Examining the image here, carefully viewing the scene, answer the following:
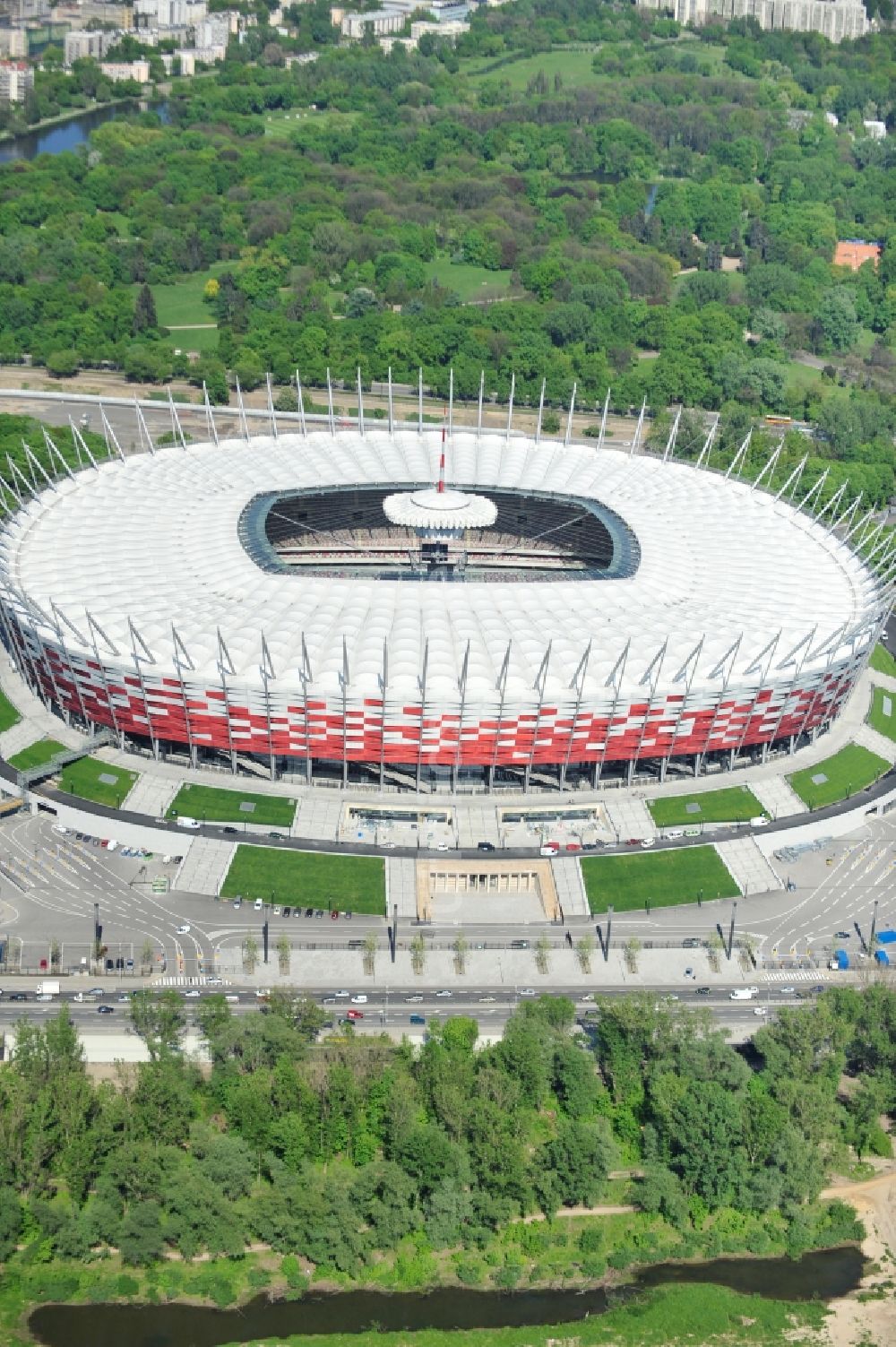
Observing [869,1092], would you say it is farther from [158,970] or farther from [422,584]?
[422,584]

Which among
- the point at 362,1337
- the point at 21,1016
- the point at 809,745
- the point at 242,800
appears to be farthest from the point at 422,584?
the point at 362,1337

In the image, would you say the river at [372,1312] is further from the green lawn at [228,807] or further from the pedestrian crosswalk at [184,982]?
the green lawn at [228,807]

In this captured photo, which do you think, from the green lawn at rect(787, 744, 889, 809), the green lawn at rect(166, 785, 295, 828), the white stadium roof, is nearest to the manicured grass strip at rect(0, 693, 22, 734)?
the white stadium roof

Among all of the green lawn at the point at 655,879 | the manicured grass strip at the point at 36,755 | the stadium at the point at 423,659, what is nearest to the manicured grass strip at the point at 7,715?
the stadium at the point at 423,659

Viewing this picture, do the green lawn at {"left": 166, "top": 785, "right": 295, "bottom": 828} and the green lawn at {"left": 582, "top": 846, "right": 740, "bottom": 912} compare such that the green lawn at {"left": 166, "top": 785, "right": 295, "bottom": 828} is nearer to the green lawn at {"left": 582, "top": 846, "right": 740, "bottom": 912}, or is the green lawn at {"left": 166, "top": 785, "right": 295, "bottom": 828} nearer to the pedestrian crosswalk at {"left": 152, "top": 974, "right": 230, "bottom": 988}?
the pedestrian crosswalk at {"left": 152, "top": 974, "right": 230, "bottom": 988}

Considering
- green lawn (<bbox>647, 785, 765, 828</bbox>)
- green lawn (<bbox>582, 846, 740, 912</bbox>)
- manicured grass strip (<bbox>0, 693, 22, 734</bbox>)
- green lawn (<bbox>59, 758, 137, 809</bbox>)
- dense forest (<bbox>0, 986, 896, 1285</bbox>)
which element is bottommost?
dense forest (<bbox>0, 986, 896, 1285</bbox>)
